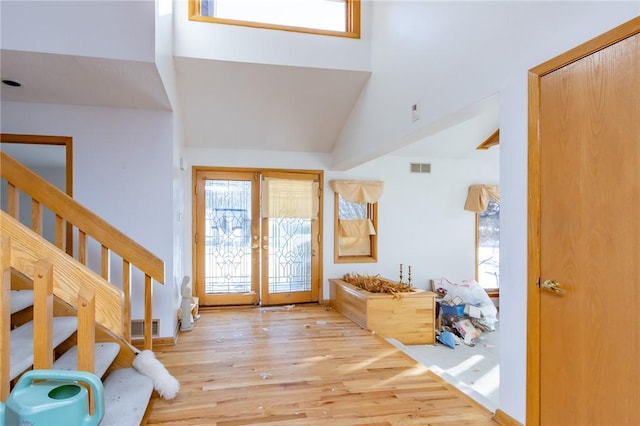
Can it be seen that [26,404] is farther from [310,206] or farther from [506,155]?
[310,206]

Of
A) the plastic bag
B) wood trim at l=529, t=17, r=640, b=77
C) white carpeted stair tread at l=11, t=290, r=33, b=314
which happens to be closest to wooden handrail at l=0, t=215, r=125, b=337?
white carpeted stair tread at l=11, t=290, r=33, b=314

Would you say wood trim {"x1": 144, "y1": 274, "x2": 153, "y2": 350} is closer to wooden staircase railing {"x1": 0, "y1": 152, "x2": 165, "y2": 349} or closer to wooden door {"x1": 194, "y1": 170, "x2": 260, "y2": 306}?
wooden staircase railing {"x1": 0, "y1": 152, "x2": 165, "y2": 349}

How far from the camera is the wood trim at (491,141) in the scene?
195 inches

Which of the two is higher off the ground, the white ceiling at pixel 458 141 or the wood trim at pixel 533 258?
the white ceiling at pixel 458 141

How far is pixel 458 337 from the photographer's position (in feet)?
15.8

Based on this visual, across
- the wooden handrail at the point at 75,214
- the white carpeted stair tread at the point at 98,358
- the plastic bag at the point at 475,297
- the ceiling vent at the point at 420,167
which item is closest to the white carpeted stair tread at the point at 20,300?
the white carpeted stair tread at the point at 98,358

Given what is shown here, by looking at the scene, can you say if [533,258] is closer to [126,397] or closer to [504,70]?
[504,70]

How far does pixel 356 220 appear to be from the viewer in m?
5.50

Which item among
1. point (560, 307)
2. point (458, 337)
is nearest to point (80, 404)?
point (560, 307)

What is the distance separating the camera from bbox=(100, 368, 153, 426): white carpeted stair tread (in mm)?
1942

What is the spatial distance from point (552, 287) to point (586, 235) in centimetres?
32

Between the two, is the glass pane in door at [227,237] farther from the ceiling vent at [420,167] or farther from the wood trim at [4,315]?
the wood trim at [4,315]

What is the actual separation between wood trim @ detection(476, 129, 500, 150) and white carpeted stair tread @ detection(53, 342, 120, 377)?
490cm

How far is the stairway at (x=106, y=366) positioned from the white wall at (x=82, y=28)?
1.62m
